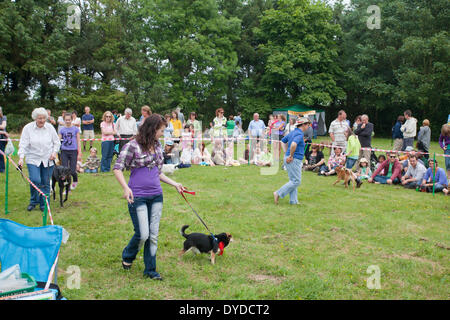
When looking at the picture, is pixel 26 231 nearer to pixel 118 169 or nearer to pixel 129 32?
pixel 118 169

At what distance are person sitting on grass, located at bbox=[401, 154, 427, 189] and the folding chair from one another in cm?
957

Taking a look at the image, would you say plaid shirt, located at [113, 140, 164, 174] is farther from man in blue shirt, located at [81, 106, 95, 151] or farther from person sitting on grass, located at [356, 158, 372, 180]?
man in blue shirt, located at [81, 106, 95, 151]

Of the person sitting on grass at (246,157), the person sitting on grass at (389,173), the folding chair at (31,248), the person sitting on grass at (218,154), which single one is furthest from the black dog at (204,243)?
the person sitting on grass at (246,157)

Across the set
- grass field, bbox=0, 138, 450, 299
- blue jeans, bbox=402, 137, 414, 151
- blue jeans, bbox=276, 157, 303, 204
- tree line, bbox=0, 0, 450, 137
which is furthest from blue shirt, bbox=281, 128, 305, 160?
tree line, bbox=0, 0, 450, 137

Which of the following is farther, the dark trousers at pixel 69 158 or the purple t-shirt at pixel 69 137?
the dark trousers at pixel 69 158

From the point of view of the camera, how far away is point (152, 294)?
155 inches

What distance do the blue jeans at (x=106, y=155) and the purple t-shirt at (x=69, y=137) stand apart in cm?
352

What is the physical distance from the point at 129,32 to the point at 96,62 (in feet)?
14.2

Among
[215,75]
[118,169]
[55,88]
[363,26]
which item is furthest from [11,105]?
[363,26]

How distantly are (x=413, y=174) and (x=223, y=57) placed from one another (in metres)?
24.3

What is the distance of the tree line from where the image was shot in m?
27.1

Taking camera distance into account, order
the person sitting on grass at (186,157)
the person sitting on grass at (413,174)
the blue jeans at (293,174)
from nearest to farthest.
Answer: the blue jeans at (293,174) → the person sitting on grass at (413,174) → the person sitting on grass at (186,157)

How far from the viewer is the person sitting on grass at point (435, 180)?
386 inches

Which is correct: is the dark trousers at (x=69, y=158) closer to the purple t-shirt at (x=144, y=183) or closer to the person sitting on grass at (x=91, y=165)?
the person sitting on grass at (x=91, y=165)
